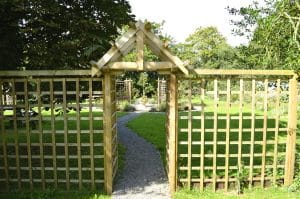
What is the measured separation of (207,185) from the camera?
5336 millimetres

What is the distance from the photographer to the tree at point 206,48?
32.4 meters

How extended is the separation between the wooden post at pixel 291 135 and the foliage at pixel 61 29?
3932mm

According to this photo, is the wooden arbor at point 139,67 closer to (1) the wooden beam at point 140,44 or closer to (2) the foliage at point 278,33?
(1) the wooden beam at point 140,44

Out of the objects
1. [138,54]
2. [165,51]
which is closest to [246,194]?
[165,51]

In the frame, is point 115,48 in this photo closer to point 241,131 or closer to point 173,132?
point 173,132

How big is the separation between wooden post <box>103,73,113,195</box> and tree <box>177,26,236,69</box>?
2768cm

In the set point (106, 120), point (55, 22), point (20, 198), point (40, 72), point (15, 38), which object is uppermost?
point (55, 22)

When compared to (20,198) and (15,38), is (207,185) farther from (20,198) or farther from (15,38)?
(15,38)

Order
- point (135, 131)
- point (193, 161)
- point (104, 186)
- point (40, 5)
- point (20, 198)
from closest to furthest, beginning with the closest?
point (20, 198) → point (104, 186) → point (40, 5) → point (193, 161) → point (135, 131)

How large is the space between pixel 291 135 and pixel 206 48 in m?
31.0

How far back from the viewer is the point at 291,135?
5.27 meters

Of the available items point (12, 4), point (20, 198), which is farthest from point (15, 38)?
point (20, 198)

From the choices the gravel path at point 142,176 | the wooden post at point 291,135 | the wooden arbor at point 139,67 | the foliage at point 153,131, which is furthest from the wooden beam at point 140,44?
the foliage at point 153,131

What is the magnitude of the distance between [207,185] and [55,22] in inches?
181
